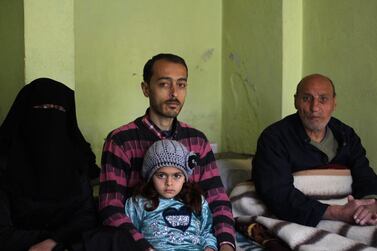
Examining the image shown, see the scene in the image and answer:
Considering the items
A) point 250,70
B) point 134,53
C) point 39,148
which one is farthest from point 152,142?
point 250,70

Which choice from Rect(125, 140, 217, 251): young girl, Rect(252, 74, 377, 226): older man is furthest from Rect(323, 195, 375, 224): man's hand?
Rect(125, 140, 217, 251): young girl

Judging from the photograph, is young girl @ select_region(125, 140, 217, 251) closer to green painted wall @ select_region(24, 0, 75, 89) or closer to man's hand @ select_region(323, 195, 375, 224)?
man's hand @ select_region(323, 195, 375, 224)

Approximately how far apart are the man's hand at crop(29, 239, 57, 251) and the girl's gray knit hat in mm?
518

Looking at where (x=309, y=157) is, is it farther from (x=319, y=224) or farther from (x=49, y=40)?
(x=49, y=40)

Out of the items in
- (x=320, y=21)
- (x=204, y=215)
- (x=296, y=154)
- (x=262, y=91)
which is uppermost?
(x=320, y=21)

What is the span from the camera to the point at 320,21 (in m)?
3.38

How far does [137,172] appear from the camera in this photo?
245cm

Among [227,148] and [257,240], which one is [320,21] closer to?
[227,148]

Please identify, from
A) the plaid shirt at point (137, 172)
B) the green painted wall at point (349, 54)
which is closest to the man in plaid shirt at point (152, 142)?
the plaid shirt at point (137, 172)

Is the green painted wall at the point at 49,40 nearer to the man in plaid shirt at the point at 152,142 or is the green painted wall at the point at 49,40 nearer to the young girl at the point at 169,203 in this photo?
the man in plaid shirt at the point at 152,142

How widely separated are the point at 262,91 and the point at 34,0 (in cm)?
176

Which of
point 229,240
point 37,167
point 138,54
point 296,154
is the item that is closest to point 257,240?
point 229,240

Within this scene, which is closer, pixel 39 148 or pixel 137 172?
pixel 39 148

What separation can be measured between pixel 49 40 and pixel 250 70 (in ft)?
5.35
